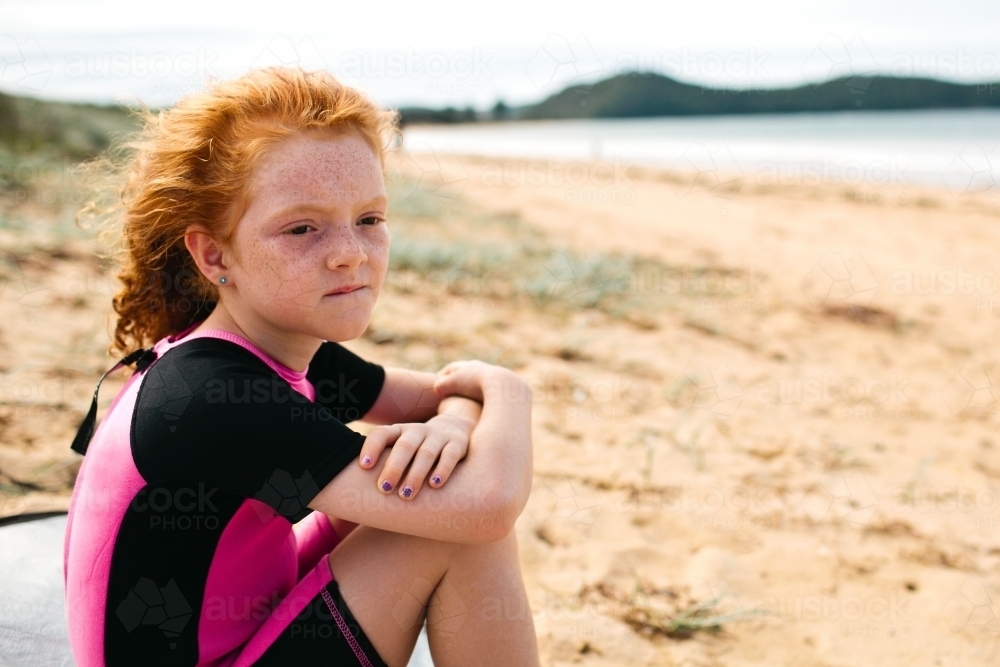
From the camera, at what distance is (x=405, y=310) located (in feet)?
14.2

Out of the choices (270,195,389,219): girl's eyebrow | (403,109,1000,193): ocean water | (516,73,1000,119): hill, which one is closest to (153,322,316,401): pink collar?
(270,195,389,219): girl's eyebrow

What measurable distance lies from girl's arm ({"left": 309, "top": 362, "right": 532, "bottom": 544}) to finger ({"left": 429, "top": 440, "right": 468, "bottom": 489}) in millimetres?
13

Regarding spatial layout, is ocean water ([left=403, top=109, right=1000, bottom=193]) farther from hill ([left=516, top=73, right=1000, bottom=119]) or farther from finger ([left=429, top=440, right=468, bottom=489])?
finger ([left=429, top=440, right=468, bottom=489])

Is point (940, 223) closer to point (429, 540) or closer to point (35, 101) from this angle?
point (429, 540)

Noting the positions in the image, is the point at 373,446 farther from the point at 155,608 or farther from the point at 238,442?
the point at 155,608

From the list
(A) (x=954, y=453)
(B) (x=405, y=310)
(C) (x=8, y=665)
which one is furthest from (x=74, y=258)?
(A) (x=954, y=453)

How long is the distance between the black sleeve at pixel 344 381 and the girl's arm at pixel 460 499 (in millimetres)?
492

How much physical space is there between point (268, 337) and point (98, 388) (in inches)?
13.6

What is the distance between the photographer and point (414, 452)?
1326mm

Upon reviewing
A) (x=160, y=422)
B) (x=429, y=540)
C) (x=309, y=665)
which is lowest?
(x=309, y=665)

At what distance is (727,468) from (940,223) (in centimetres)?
747

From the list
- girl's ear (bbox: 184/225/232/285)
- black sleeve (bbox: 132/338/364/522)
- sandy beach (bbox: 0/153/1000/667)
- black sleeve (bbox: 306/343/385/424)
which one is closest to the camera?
black sleeve (bbox: 132/338/364/522)

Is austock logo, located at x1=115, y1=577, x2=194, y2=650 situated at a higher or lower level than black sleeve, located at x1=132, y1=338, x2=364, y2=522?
lower

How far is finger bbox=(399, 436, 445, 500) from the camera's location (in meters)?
1.27
